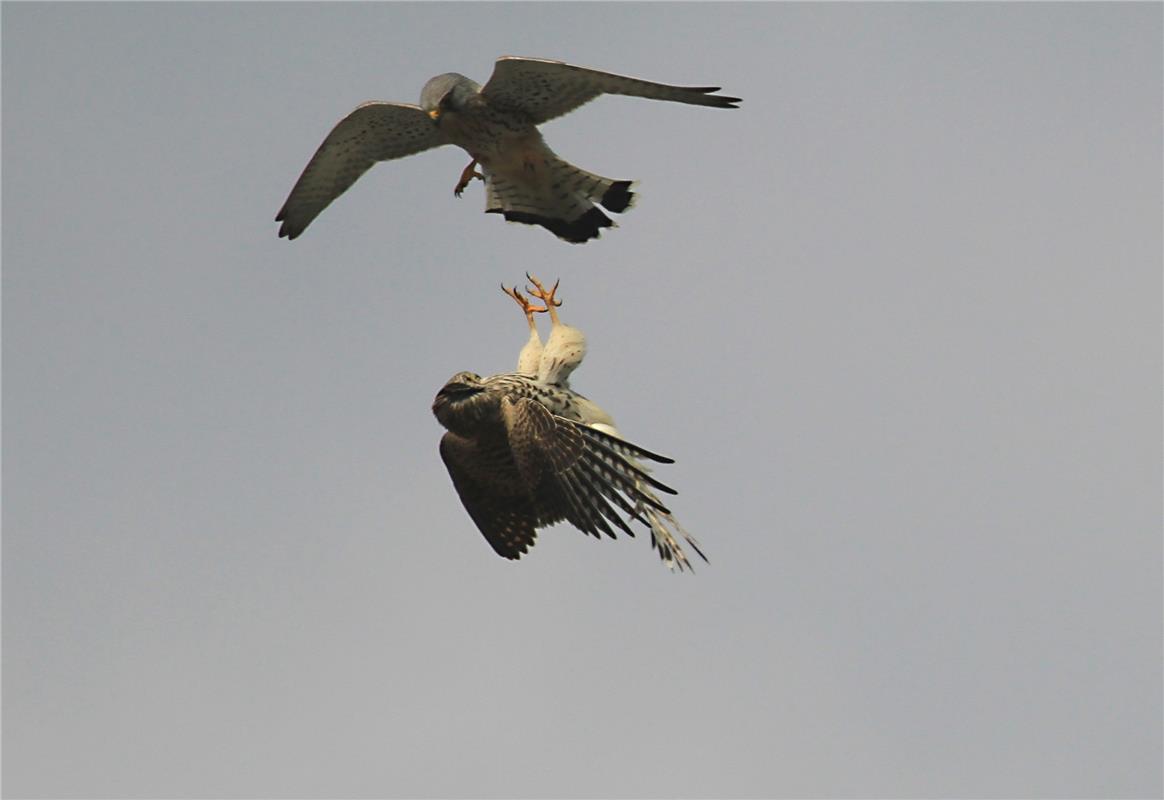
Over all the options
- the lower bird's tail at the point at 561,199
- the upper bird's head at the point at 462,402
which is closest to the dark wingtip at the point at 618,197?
the lower bird's tail at the point at 561,199

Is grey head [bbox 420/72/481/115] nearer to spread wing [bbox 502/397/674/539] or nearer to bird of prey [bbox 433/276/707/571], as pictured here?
bird of prey [bbox 433/276/707/571]

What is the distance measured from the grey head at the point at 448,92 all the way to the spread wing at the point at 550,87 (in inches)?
7.5

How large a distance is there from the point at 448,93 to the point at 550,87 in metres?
0.69

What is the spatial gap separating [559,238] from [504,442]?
208cm

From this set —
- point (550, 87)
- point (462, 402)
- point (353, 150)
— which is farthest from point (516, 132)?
point (462, 402)

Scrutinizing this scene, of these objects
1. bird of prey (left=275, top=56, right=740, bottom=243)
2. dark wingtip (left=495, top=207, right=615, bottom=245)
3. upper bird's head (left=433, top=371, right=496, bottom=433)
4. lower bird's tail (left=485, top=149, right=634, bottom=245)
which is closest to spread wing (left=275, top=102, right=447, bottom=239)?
bird of prey (left=275, top=56, right=740, bottom=243)

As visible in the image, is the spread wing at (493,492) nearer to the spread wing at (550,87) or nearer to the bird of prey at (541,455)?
the bird of prey at (541,455)

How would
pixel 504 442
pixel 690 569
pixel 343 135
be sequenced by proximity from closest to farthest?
pixel 690 569 < pixel 504 442 < pixel 343 135

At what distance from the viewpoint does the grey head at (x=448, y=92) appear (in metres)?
14.3

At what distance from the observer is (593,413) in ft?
41.8

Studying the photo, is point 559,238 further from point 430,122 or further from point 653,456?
point 653,456

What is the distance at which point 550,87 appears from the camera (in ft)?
46.1

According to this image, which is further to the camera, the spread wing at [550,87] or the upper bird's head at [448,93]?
the upper bird's head at [448,93]

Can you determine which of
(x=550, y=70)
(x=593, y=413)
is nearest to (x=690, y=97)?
(x=550, y=70)
